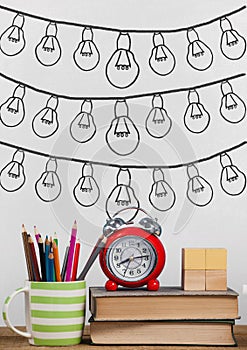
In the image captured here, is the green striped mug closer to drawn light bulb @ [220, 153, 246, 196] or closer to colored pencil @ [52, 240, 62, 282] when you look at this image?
colored pencil @ [52, 240, 62, 282]

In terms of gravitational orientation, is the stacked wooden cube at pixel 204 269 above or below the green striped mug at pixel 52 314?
above

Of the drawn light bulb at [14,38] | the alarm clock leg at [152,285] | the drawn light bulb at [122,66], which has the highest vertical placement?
the drawn light bulb at [14,38]

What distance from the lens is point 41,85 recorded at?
142 centimetres

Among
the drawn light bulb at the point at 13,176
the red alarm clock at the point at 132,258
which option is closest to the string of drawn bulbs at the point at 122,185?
the drawn light bulb at the point at 13,176

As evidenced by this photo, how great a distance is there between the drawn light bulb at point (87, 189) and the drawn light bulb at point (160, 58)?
238 mm

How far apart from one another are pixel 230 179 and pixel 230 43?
0.27 meters

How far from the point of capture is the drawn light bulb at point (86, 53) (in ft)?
4.66

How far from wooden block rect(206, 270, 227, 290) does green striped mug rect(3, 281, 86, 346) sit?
22 centimetres

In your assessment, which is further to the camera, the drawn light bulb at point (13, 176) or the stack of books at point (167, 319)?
the drawn light bulb at point (13, 176)

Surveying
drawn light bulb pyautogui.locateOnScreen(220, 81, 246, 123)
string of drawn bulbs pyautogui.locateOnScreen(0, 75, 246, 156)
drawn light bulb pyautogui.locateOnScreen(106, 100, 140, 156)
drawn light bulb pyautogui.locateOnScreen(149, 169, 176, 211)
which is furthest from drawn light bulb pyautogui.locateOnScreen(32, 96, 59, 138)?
drawn light bulb pyautogui.locateOnScreen(220, 81, 246, 123)

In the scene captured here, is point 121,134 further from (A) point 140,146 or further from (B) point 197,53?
(B) point 197,53

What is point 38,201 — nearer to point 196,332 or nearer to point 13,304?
point 13,304

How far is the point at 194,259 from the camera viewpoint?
1.24m

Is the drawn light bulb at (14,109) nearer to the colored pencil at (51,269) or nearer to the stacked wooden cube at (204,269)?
the colored pencil at (51,269)
